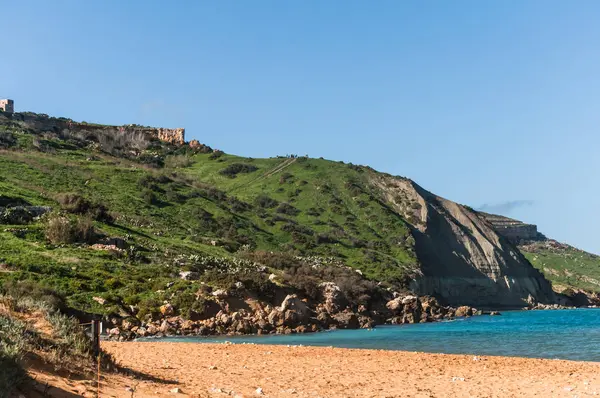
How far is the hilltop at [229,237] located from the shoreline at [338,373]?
12.3 metres

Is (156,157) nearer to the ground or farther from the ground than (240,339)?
farther from the ground

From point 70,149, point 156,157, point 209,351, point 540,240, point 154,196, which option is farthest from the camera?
point 540,240

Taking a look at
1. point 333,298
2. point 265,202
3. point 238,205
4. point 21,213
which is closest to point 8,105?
point 265,202

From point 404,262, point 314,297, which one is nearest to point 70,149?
point 404,262

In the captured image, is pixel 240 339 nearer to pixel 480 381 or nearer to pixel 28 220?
pixel 480 381

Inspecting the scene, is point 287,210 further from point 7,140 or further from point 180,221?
point 7,140

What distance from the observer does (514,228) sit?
180625 mm

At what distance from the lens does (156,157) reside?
124 metres

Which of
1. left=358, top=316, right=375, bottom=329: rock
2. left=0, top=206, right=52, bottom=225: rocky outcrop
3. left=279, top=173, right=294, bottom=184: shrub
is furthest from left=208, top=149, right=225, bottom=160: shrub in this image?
left=358, top=316, right=375, bottom=329: rock

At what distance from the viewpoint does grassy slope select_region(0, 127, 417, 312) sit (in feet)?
120

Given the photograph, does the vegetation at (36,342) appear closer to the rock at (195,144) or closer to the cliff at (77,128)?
the cliff at (77,128)

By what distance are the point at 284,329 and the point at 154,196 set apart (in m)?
40.9

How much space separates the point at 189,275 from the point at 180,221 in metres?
26.7

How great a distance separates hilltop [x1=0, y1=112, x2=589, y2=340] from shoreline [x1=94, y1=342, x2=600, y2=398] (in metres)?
12.3
